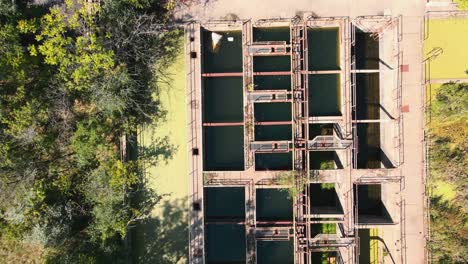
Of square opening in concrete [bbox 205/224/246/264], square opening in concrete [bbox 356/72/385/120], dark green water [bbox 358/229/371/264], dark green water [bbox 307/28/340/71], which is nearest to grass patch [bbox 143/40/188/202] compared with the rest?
square opening in concrete [bbox 205/224/246/264]

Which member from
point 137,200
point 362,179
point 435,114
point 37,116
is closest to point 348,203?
point 362,179

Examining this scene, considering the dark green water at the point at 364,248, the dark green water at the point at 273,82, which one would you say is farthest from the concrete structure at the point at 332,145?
the dark green water at the point at 364,248

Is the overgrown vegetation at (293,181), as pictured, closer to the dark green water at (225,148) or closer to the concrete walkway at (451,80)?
the dark green water at (225,148)

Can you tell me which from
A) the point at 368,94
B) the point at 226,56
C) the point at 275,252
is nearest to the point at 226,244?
the point at 275,252

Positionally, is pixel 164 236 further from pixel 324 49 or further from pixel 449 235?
pixel 449 235

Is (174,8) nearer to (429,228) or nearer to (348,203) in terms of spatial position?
(348,203)

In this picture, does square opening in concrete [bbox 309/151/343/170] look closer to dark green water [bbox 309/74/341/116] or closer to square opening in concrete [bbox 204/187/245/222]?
dark green water [bbox 309/74/341/116]
